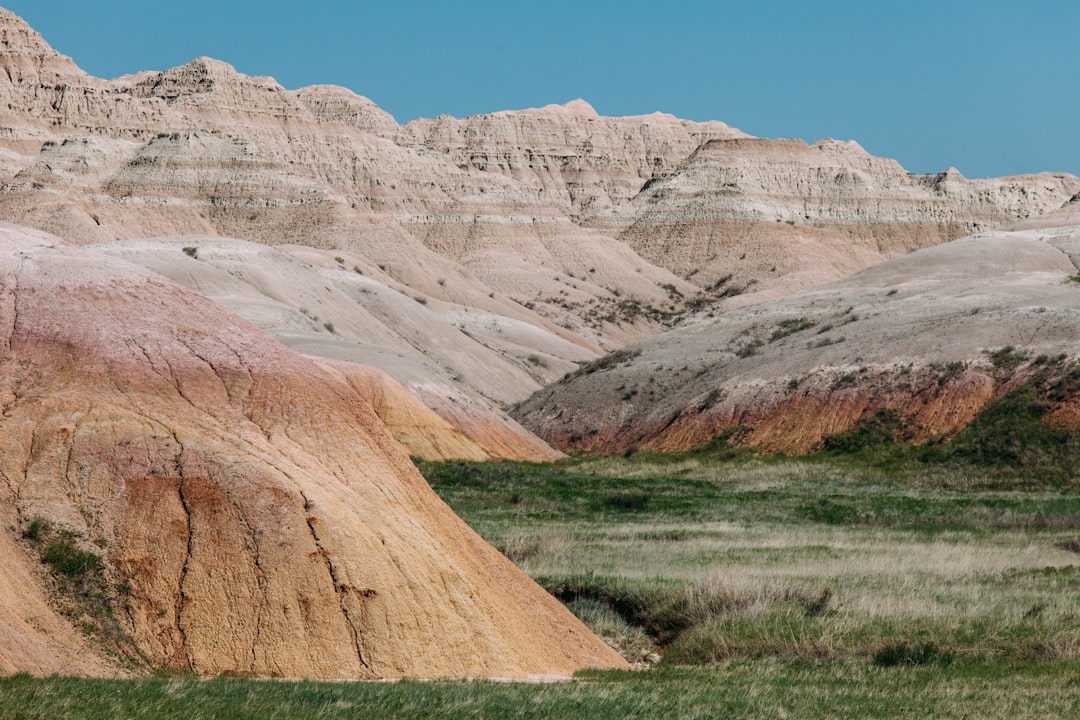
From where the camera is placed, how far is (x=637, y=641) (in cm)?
2322

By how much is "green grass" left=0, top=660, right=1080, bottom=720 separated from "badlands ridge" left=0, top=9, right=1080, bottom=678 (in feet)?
5.49

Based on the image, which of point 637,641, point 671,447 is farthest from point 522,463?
point 637,641

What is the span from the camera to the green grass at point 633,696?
12.5 meters

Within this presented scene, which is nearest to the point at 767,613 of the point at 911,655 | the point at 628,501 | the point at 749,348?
the point at 911,655

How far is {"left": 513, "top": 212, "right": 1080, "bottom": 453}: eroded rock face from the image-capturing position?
63500 millimetres

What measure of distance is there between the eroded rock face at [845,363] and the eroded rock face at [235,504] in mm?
41746

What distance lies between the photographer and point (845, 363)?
70188 millimetres

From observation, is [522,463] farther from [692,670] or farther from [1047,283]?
[692,670]

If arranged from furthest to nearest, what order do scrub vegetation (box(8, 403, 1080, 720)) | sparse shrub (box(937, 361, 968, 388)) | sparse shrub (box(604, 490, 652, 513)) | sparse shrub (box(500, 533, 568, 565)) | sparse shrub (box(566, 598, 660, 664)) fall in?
sparse shrub (box(937, 361, 968, 388)) → sparse shrub (box(604, 490, 652, 513)) → sparse shrub (box(500, 533, 568, 565)) → sparse shrub (box(566, 598, 660, 664)) → scrub vegetation (box(8, 403, 1080, 720))

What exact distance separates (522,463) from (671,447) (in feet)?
33.4

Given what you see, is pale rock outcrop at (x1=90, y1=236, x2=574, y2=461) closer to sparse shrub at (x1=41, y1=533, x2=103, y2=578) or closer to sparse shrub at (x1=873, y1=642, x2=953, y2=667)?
sparse shrub at (x1=873, y1=642, x2=953, y2=667)

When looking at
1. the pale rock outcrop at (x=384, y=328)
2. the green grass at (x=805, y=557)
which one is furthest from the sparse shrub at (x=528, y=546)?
the pale rock outcrop at (x=384, y=328)

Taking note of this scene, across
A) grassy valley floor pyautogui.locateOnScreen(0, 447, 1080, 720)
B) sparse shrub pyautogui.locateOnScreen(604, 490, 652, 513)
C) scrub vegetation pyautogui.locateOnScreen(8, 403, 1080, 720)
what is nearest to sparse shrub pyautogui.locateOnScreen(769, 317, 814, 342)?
scrub vegetation pyautogui.locateOnScreen(8, 403, 1080, 720)

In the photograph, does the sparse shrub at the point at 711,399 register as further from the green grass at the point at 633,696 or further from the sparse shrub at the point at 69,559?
the sparse shrub at the point at 69,559
